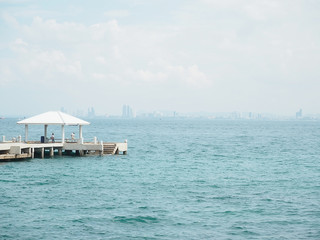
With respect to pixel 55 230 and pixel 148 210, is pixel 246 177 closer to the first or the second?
pixel 148 210

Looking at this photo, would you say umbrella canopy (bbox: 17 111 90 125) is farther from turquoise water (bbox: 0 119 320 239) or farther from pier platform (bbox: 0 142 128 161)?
turquoise water (bbox: 0 119 320 239)

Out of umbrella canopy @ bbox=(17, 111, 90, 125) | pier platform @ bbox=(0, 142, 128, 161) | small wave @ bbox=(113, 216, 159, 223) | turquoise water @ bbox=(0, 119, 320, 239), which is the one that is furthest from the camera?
umbrella canopy @ bbox=(17, 111, 90, 125)

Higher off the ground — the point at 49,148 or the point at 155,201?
the point at 49,148

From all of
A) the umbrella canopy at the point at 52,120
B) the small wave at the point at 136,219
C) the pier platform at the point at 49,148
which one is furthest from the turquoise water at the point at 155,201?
the umbrella canopy at the point at 52,120

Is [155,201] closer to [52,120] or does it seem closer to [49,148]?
[52,120]

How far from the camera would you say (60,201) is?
2594 cm

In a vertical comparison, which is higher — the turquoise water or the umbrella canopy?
the umbrella canopy

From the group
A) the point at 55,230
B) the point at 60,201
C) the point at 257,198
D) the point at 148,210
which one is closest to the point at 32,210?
the point at 60,201

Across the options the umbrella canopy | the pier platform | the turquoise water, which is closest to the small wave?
the turquoise water

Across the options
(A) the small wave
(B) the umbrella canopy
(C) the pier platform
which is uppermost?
(B) the umbrella canopy

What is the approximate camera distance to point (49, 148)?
47.4 m

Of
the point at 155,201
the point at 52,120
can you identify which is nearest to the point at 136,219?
the point at 155,201

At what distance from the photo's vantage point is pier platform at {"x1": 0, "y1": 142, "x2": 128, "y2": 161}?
41.5 m

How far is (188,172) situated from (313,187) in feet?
36.1
